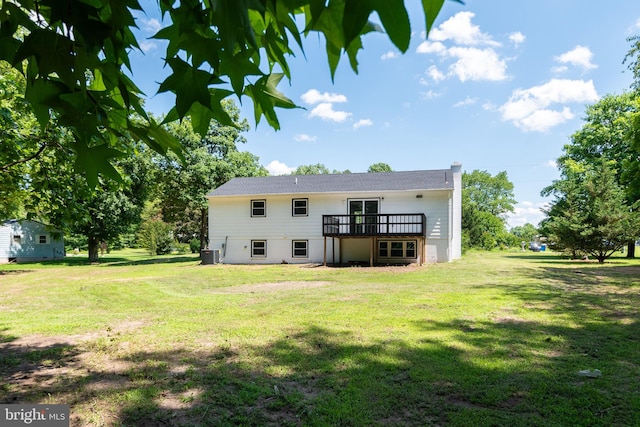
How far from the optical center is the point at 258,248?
903 inches

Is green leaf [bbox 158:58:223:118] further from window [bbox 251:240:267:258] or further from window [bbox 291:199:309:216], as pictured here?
window [bbox 251:240:267:258]

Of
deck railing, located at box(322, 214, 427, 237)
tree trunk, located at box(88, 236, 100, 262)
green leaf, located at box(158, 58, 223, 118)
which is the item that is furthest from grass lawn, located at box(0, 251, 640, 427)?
tree trunk, located at box(88, 236, 100, 262)

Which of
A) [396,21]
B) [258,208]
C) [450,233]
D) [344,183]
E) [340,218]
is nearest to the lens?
[396,21]

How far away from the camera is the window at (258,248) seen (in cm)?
2277

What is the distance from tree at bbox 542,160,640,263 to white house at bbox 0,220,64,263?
37.7 metres

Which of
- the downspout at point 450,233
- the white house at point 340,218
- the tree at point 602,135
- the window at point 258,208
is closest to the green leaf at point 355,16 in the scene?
the white house at point 340,218

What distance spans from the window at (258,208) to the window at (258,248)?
1.71 meters

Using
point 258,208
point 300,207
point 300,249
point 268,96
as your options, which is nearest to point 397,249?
point 300,249

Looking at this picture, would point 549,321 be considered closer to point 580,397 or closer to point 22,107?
point 580,397

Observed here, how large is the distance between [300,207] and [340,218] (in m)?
2.71

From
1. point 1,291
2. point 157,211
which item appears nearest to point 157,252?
point 157,211

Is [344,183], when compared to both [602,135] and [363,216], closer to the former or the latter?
[363,216]

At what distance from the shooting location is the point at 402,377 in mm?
3734

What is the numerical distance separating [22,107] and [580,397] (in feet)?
19.6
